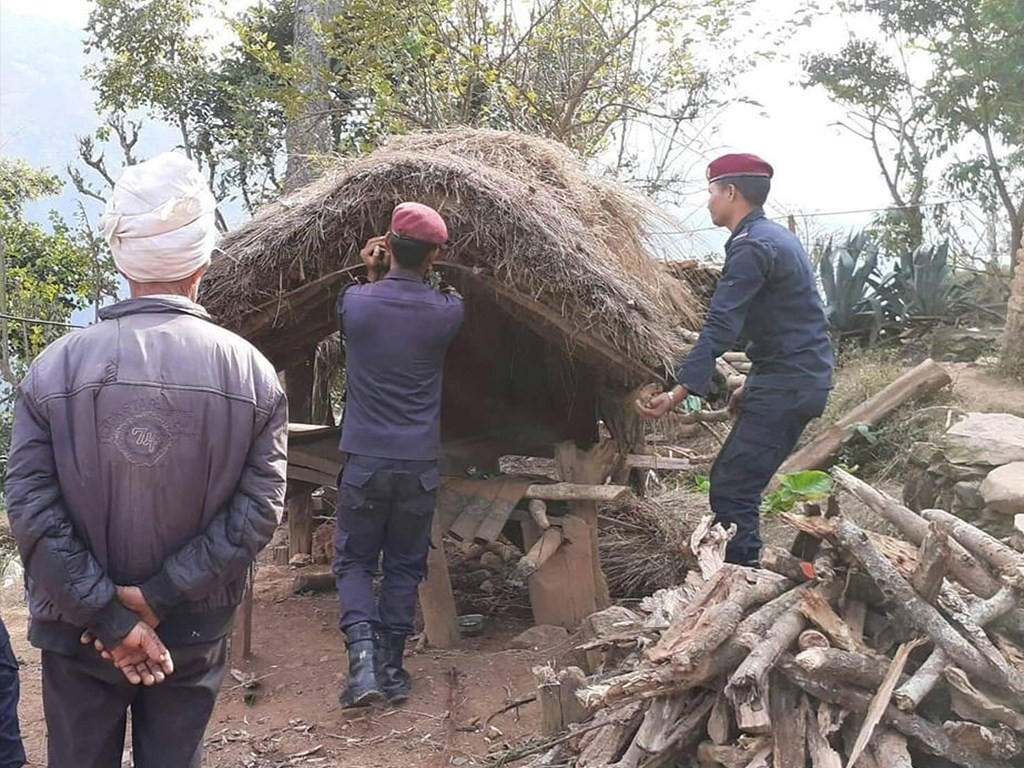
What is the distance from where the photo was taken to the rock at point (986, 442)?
5781 mm

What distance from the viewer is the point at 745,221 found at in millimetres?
4430

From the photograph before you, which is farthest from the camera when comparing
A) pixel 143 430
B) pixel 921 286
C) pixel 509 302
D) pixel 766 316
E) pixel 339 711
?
pixel 921 286

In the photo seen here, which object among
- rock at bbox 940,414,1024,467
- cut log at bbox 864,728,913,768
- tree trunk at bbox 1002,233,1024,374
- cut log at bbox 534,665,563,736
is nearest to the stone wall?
rock at bbox 940,414,1024,467

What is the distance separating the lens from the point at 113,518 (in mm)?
2320

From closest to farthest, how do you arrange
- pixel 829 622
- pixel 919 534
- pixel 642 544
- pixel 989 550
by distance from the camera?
pixel 829 622
pixel 989 550
pixel 919 534
pixel 642 544

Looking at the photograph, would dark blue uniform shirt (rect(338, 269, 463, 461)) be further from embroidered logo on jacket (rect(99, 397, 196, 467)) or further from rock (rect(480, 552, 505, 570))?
rock (rect(480, 552, 505, 570))

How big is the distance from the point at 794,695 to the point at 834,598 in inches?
17.8

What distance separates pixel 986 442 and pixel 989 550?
299 cm

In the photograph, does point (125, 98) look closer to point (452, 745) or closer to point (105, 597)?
point (452, 745)

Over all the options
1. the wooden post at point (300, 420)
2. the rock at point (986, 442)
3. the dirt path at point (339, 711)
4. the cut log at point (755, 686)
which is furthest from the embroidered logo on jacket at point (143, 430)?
the rock at point (986, 442)

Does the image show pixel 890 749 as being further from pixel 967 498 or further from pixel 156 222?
pixel 967 498

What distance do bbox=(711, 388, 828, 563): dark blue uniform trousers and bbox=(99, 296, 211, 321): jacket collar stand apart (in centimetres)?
274

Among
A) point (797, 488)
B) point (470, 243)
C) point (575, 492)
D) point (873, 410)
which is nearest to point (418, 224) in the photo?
point (470, 243)

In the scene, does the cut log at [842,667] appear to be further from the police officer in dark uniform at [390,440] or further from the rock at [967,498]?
the rock at [967,498]
